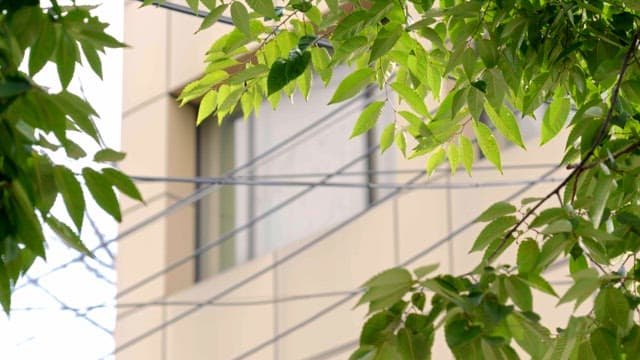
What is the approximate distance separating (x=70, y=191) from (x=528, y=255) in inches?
41.4

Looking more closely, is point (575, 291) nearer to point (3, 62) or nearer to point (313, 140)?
point (3, 62)

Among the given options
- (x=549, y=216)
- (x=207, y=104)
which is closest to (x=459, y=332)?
(x=549, y=216)

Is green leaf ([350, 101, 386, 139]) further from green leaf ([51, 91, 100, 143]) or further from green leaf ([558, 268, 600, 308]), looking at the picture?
green leaf ([51, 91, 100, 143])

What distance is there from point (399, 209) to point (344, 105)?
34.0 inches

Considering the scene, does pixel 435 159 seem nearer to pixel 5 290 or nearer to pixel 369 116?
pixel 369 116

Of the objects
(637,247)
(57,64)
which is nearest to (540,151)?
(637,247)

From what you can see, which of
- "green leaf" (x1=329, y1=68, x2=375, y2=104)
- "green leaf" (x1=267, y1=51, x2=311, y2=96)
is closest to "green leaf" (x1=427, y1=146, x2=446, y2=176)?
"green leaf" (x1=329, y1=68, x2=375, y2=104)

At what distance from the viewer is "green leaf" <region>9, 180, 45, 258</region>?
3297 mm

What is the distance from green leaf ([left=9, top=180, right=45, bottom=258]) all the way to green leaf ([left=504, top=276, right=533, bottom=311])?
98 centimetres

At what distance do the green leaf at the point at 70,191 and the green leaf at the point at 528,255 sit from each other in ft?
3.26

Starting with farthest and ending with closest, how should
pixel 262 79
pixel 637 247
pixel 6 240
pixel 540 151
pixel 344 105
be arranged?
pixel 344 105, pixel 540 151, pixel 262 79, pixel 637 247, pixel 6 240

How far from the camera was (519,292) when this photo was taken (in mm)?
3545

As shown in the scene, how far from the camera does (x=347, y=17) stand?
4230 mm

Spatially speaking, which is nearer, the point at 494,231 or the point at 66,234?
the point at 66,234
